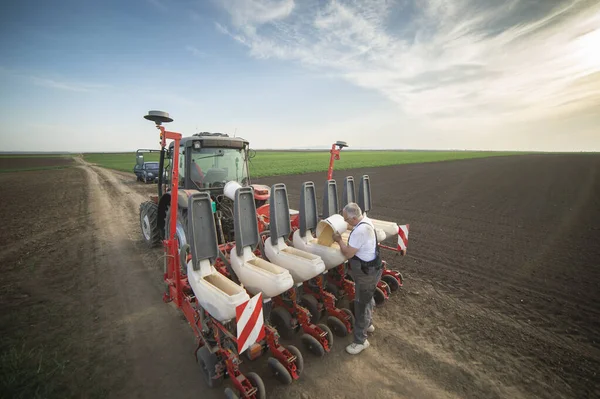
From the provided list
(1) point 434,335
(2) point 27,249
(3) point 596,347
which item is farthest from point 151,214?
(3) point 596,347

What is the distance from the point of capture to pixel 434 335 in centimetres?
404

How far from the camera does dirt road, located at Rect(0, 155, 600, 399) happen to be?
3176 millimetres

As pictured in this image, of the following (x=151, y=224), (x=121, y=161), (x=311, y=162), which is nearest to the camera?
(x=151, y=224)

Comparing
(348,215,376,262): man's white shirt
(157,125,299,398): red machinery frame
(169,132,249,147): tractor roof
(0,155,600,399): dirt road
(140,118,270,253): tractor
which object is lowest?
(0,155,600,399): dirt road

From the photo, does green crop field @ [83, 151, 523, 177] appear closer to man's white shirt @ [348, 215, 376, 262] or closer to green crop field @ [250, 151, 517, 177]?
green crop field @ [250, 151, 517, 177]

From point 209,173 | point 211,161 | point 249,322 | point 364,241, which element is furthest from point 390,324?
point 211,161

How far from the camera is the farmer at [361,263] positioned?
11.6 ft

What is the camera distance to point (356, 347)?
3682mm

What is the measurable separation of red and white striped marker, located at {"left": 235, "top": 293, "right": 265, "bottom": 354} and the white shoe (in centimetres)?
157

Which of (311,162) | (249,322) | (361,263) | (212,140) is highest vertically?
(212,140)

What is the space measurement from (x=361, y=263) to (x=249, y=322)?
1.69 m

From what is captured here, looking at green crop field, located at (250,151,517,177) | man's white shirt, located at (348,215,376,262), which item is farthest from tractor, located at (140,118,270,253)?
green crop field, located at (250,151,517,177)

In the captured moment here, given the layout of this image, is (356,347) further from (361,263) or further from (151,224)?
(151,224)

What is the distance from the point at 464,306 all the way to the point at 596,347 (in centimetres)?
163
